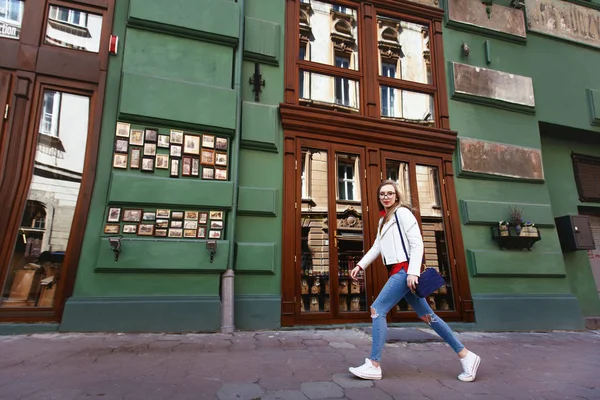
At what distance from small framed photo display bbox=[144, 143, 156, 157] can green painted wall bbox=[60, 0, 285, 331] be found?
0.28 m

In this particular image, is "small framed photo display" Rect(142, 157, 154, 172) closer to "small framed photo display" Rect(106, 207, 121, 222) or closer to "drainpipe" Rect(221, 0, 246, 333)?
"small framed photo display" Rect(106, 207, 121, 222)

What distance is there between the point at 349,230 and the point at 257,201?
58.7 inches

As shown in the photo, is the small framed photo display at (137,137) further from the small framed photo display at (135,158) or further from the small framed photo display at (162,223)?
the small framed photo display at (162,223)

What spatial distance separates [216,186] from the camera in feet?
15.7

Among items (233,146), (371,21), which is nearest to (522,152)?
(371,21)

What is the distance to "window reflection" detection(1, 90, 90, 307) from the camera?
13.4 feet

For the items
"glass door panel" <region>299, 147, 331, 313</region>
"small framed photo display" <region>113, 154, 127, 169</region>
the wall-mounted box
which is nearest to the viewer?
"small framed photo display" <region>113, 154, 127, 169</region>

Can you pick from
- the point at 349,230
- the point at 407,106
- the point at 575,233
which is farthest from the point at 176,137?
the point at 575,233

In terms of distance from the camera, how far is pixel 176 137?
4.82 m

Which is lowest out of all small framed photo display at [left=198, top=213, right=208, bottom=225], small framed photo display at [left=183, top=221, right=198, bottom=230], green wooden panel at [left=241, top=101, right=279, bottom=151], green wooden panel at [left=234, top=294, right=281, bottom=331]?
green wooden panel at [left=234, top=294, right=281, bottom=331]

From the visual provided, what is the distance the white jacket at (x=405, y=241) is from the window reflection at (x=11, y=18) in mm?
5097

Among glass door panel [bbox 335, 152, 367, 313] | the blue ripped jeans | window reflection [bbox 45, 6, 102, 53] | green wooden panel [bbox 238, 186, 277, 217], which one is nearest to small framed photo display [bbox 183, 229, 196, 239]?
green wooden panel [bbox 238, 186, 277, 217]

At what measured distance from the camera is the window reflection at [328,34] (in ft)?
19.8

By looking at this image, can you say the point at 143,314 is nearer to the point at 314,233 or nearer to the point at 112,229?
the point at 112,229
